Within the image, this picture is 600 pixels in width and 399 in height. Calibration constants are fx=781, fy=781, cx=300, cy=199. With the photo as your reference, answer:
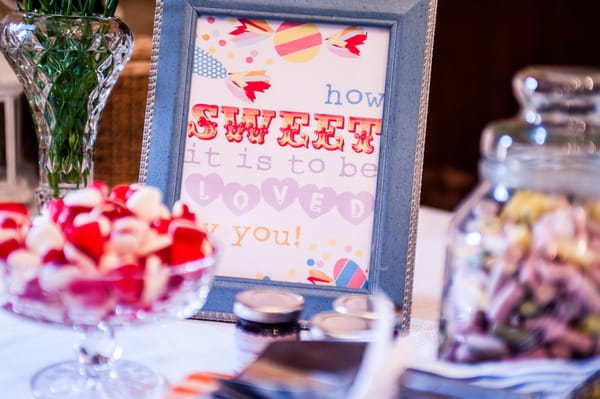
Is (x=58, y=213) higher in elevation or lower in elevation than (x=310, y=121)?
lower

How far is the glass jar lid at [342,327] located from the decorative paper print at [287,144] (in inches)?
7.8

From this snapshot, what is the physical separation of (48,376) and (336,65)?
521mm

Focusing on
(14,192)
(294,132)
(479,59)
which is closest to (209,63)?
(294,132)

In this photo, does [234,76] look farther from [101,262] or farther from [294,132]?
[101,262]

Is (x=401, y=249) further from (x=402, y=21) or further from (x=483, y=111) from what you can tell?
(x=483, y=111)

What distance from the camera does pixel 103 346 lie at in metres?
0.82

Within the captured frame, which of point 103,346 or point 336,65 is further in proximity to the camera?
point 336,65

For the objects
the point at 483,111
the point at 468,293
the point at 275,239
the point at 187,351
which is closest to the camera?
the point at 468,293

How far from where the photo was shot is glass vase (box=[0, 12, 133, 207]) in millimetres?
1062

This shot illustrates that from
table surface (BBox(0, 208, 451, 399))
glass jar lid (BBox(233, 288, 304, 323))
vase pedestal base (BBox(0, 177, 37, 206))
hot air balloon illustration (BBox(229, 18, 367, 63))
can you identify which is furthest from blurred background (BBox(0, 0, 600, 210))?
glass jar lid (BBox(233, 288, 304, 323))

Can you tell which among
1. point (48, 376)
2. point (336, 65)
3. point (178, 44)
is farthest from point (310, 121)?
point (48, 376)

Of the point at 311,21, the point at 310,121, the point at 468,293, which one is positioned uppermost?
the point at 311,21

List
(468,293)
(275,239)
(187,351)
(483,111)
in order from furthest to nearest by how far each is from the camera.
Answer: (483,111) < (275,239) < (187,351) < (468,293)

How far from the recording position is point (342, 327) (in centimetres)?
79
